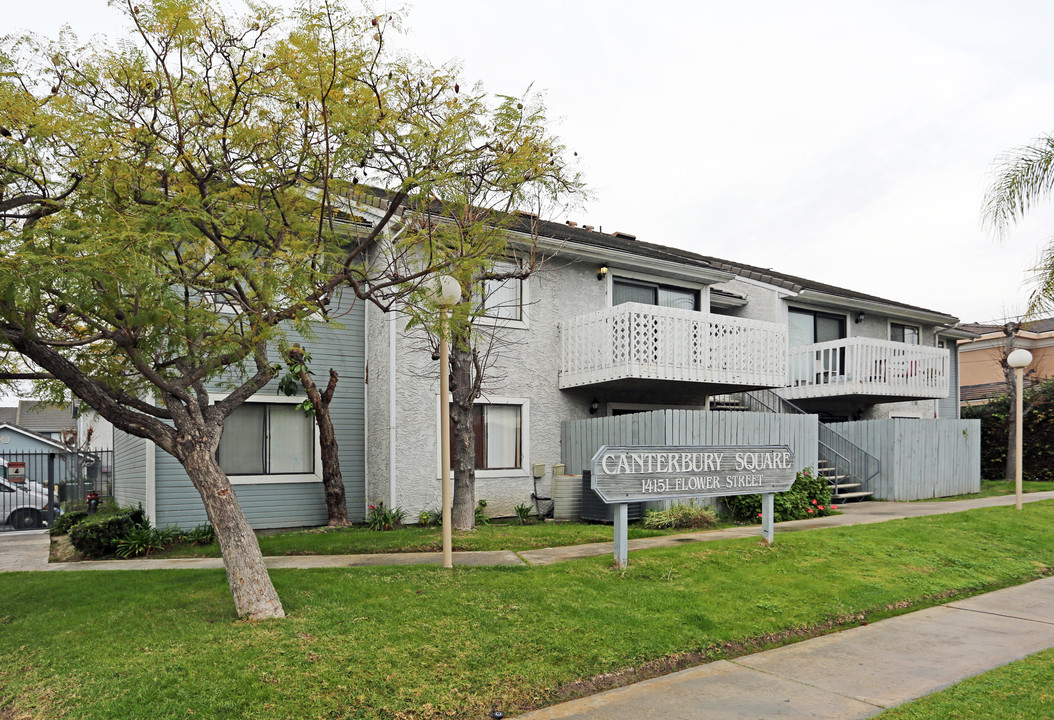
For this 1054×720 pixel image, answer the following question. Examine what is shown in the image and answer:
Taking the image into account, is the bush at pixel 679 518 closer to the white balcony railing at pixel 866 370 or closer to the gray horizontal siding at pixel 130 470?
the white balcony railing at pixel 866 370

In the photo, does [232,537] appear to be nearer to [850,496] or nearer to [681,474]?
[681,474]

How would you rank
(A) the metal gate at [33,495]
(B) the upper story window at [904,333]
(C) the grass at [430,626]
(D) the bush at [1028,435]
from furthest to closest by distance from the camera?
(B) the upper story window at [904,333] < (D) the bush at [1028,435] < (A) the metal gate at [33,495] < (C) the grass at [430,626]

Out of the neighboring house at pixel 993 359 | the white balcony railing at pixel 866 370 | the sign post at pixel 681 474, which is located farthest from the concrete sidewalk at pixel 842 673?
the neighboring house at pixel 993 359

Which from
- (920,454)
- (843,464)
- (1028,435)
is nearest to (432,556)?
(843,464)

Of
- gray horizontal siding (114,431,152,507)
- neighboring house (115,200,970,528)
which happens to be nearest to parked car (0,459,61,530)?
gray horizontal siding (114,431,152,507)

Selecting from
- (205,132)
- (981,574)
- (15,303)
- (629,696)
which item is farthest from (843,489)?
(15,303)

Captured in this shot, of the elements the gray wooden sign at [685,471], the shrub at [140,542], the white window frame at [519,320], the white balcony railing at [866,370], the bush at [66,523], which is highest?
the white window frame at [519,320]

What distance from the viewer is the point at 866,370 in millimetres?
19922

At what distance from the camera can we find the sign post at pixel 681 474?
8.86 meters

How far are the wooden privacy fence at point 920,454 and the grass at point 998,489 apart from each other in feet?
0.92

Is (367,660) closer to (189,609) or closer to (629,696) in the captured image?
(629,696)

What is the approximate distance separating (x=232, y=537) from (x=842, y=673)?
17.6 feet

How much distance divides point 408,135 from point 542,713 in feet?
18.0

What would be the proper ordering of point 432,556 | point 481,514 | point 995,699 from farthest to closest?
1. point 481,514
2. point 432,556
3. point 995,699
